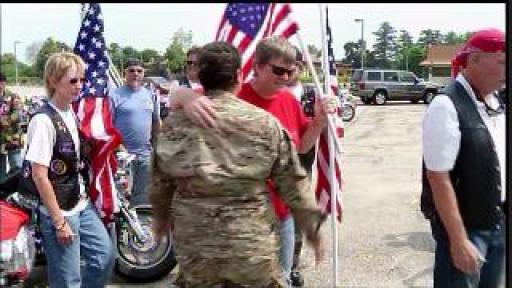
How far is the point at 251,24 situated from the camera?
3.86 metres

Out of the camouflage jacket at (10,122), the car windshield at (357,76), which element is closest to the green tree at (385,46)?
the car windshield at (357,76)

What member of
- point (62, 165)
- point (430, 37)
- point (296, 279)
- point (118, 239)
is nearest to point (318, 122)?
point (62, 165)

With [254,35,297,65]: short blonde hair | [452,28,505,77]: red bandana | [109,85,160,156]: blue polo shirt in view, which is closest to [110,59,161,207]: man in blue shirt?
[109,85,160,156]: blue polo shirt

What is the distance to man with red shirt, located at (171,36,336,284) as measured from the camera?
342 cm

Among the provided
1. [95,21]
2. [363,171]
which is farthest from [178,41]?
[95,21]

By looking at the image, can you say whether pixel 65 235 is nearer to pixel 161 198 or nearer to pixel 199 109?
pixel 161 198

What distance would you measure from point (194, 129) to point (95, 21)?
97.4 inches

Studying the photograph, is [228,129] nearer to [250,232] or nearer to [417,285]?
[250,232]

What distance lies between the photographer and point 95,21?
15.4 feet

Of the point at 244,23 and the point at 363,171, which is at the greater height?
the point at 244,23

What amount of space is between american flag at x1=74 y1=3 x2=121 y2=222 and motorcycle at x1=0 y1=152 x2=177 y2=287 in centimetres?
39

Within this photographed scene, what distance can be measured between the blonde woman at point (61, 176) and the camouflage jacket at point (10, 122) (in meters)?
4.51

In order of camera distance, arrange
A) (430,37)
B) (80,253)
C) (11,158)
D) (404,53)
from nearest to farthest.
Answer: (80,253) → (11,158) → (404,53) → (430,37)

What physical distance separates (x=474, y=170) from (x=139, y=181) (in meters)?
4.01
